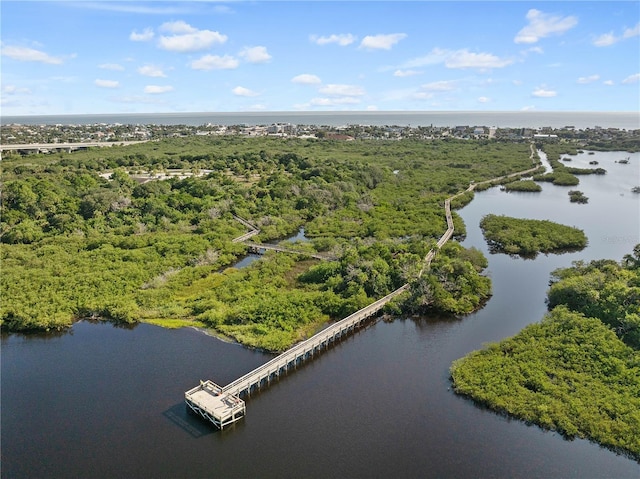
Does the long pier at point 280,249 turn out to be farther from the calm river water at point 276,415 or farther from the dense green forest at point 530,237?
the dense green forest at point 530,237

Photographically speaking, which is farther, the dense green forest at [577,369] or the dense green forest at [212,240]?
the dense green forest at [212,240]

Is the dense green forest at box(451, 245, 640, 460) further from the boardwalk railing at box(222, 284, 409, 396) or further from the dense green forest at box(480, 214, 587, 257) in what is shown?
the dense green forest at box(480, 214, 587, 257)

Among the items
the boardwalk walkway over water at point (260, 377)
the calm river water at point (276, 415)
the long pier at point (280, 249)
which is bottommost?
the calm river water at point (276, 415)

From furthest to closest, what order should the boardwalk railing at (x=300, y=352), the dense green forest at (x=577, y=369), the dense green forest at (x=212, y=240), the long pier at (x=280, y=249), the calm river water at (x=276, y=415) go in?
the long pier at (x=280, y=249) < the dense green forest at (x=212, y=240) < the boardwalk railing at (x=300, y=352) < the dense green forest at (x=577, y=369) < the calm river water at (x=276, y=415)

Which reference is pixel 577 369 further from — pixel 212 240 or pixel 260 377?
pixel 212 240

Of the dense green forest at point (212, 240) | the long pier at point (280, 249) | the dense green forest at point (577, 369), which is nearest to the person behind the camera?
the dense green forest at point (577, 369)

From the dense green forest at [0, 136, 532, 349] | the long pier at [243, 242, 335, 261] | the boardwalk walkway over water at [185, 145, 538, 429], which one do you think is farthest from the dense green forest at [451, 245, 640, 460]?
the long pier at [243, 242, 335, 261]

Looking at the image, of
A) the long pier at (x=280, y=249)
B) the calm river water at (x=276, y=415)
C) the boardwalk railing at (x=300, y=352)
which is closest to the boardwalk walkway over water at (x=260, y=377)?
the boardwalk railing at (x=300, y=352)
